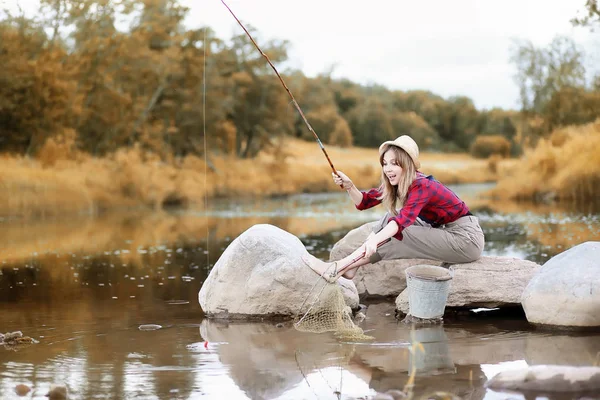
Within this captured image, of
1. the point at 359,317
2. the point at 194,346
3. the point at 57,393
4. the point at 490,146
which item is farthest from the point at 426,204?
the point at 490,146

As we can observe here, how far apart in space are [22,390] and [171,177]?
2184cm

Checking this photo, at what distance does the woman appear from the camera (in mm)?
6355

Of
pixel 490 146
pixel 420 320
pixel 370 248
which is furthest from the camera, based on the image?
pixel 490 146

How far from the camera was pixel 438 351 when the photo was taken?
17.8 ft

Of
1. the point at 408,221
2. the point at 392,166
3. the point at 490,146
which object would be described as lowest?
the point at 408,221

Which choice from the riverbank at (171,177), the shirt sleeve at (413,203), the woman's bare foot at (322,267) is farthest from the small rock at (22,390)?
the riverbank at (171,177)

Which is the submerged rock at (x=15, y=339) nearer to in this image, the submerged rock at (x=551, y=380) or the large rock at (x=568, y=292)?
the submerged rock at (x=551, y=380)

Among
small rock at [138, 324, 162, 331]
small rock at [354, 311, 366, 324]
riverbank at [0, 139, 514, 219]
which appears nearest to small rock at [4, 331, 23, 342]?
small rock at [138, 324, 162, 331]

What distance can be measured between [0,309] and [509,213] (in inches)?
533

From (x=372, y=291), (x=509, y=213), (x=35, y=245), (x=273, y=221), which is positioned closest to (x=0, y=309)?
(x=372, y=291)

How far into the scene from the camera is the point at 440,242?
22.2 ft

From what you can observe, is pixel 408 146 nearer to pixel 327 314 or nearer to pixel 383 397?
pixel 327 314

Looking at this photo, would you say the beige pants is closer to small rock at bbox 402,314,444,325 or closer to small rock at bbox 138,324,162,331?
small rock at bbox 402,314,444,325

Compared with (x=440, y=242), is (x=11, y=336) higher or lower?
lower
